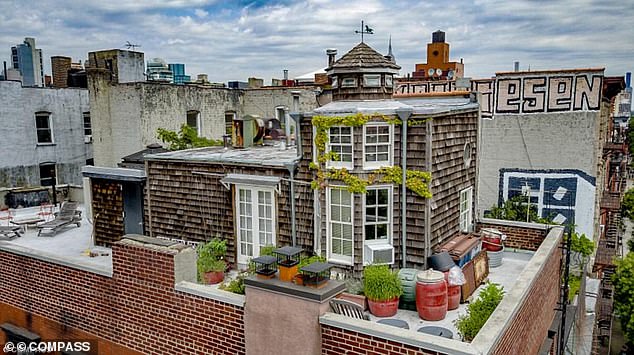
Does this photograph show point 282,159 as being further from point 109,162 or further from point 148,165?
point 109,162

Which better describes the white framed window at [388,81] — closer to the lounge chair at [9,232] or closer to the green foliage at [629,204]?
the lounge chair at [9,232]

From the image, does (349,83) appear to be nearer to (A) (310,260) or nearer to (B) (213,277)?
(A) (310,260)

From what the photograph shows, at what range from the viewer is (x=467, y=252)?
389 inches

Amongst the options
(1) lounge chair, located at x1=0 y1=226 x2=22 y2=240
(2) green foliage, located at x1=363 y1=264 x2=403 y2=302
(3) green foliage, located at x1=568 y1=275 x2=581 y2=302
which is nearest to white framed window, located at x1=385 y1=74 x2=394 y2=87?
(2) green foliage, located at x1=363 y1=264 x2=403 y2=302

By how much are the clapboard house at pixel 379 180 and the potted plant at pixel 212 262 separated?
221cm

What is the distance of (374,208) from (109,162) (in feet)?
53.2

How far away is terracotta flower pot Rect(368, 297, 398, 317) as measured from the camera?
8539 mm

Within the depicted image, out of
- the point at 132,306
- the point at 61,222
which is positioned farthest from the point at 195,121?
the point at 132,306

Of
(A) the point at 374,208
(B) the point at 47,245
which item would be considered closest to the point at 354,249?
(A) the point at 374,208

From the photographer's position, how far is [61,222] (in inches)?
561

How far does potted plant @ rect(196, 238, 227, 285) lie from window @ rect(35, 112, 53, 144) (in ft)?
52.4

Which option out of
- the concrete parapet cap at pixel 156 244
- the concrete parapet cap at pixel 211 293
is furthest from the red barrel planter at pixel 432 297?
the concrete parapet cap at pixel 156 244

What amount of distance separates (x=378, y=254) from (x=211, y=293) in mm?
3389

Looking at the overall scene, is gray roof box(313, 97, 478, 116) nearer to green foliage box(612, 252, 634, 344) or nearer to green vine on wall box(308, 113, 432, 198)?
green vine on wall box(308, 113, 432, 198)
